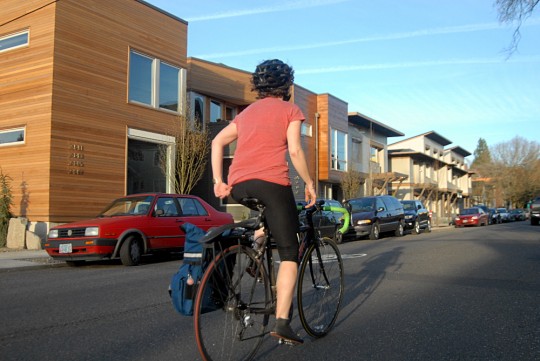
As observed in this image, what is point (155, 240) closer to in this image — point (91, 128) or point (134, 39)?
point (91, 128)

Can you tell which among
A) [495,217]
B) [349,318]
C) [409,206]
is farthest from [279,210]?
[495,217]

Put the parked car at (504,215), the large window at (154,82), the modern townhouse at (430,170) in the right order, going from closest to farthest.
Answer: the large window at (154,82) < the modern townhouse at (430,170) < the parked car at (504,215)

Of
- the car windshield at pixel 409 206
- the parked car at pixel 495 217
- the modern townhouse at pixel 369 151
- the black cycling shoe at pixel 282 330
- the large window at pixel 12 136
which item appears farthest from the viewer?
the parked car at pixel 495 217

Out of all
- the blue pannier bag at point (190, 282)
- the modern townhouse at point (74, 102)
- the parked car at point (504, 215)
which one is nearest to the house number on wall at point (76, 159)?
the modern townhouse at point (74, 102)

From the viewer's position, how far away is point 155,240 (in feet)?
34.6

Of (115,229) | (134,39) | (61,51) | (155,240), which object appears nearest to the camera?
(115,229)

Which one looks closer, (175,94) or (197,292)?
(197,292)

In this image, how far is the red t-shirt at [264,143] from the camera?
347 cm

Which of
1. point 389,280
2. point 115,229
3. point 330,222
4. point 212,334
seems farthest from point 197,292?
point 115,229

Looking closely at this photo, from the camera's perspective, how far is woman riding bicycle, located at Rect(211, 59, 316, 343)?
3.44 meters

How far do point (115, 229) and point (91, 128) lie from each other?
6930mm

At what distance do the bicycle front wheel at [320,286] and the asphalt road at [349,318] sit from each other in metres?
0.15

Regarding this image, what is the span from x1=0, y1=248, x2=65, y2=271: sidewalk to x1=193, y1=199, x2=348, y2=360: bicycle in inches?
298

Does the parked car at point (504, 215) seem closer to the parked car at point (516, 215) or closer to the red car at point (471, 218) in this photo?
the parked car at point (516, 215)
